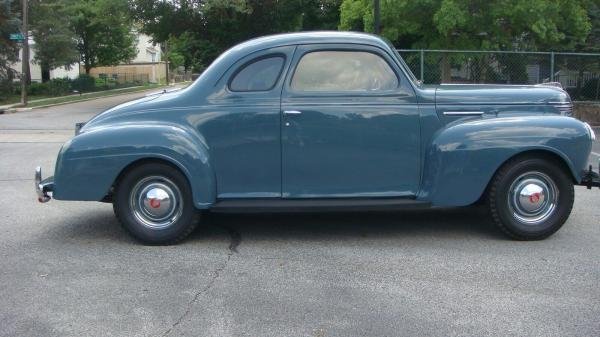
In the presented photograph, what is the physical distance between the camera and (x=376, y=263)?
5.47 meters

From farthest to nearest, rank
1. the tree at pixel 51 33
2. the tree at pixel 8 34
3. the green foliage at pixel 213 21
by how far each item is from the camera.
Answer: the tree at pixel 51 33 < the tree at pixel 8 34 < the green foliage at pixel 213 21

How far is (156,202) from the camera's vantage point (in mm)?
5930

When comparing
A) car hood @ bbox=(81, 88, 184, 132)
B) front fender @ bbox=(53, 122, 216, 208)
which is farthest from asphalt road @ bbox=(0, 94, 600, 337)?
car hood @ bbox=(81, 88, 184, 132)

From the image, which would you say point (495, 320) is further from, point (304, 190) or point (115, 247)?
point (115, 247)

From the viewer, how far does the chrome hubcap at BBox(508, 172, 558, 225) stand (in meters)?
6.02

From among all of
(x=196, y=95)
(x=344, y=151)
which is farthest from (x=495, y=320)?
(x=196, y=95)

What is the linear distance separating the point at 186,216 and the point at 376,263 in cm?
181

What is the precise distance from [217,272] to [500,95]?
3.15 meters

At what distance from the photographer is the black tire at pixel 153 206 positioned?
19.4 feet

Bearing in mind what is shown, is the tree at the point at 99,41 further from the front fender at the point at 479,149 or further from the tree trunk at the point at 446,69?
the front fender at the point at 479,149

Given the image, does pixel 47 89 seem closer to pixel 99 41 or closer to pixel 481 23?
pixel 99 41

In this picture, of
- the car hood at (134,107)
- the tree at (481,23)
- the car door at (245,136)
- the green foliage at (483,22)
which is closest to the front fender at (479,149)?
the car door at (245,136)

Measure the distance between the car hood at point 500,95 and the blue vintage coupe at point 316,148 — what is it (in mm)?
23

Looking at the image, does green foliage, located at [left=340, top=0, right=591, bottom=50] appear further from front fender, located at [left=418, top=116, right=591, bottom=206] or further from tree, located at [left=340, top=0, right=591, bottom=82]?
front fender, located at [left=418, top=116, right=591, bottom=206]
